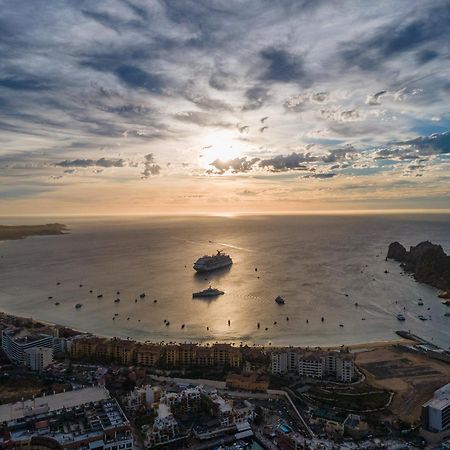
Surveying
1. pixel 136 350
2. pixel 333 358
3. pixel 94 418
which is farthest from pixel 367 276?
pixel 94 418

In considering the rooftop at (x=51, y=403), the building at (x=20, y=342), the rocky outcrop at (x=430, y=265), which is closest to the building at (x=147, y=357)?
the rooftop at (x=51, y=403)

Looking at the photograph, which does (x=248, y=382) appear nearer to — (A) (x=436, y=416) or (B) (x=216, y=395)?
(B) (x=216, y=395)

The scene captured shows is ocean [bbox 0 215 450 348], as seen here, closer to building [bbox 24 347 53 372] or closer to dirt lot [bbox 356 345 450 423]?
dirt lot [bbox 356 345 450 423]

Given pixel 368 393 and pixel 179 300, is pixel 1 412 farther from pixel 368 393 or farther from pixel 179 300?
pixel 179 300

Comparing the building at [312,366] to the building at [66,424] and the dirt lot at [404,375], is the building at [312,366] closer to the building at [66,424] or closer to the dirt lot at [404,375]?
the dirt lot at [404,375]

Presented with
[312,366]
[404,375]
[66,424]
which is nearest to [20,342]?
[66,424]

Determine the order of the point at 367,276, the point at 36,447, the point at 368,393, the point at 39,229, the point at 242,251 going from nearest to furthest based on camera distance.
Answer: the point at 36,447, the point at 368,393, the point at 367,276, the point at 242,251, the point at 39,229

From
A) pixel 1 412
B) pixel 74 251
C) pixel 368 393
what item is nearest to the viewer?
pixel 1 412
